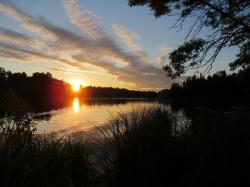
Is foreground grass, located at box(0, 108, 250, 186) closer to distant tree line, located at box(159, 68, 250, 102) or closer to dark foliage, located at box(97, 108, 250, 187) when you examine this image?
dark foliage, located at box(97, 108, 250, 187)

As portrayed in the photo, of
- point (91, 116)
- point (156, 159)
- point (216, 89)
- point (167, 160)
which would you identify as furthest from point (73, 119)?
point (216, 89)

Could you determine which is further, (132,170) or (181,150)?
(181,150)

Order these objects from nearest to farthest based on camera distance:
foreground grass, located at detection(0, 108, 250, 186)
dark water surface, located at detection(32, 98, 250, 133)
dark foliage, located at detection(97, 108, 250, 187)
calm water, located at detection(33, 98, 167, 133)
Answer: foreground grass, located at detection(0, 108, 250, 186), dark foliage, located at detection(97, 108, 250, 187), dark water surface, located at detection(32, 98, 250, 133), calm water, located at detection(33, 98, 167, 133)

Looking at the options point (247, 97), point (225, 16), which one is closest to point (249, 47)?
point (225, 16)

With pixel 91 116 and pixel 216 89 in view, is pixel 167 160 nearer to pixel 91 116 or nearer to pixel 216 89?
pixel 91 116

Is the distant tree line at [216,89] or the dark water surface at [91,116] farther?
the distant tree line at [216,89]

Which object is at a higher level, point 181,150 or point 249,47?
point 249,47

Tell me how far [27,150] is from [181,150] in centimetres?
299

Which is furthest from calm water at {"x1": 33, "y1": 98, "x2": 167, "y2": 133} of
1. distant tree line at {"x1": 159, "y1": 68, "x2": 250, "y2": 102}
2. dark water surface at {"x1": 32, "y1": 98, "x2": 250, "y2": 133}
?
distant tree line at {"x1": 159, "y1": 68, "x2": 250, "y2": 102}

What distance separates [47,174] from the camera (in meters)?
3.79

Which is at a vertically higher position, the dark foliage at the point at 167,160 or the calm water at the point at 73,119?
the dark foliage at the point at 167,160

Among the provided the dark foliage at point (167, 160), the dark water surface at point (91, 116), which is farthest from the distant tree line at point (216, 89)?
the dark foliage at point (167, 160)

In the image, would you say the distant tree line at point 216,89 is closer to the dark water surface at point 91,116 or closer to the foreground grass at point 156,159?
the dark water surface at point 91,116

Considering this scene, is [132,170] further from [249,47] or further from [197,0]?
[249,47]
